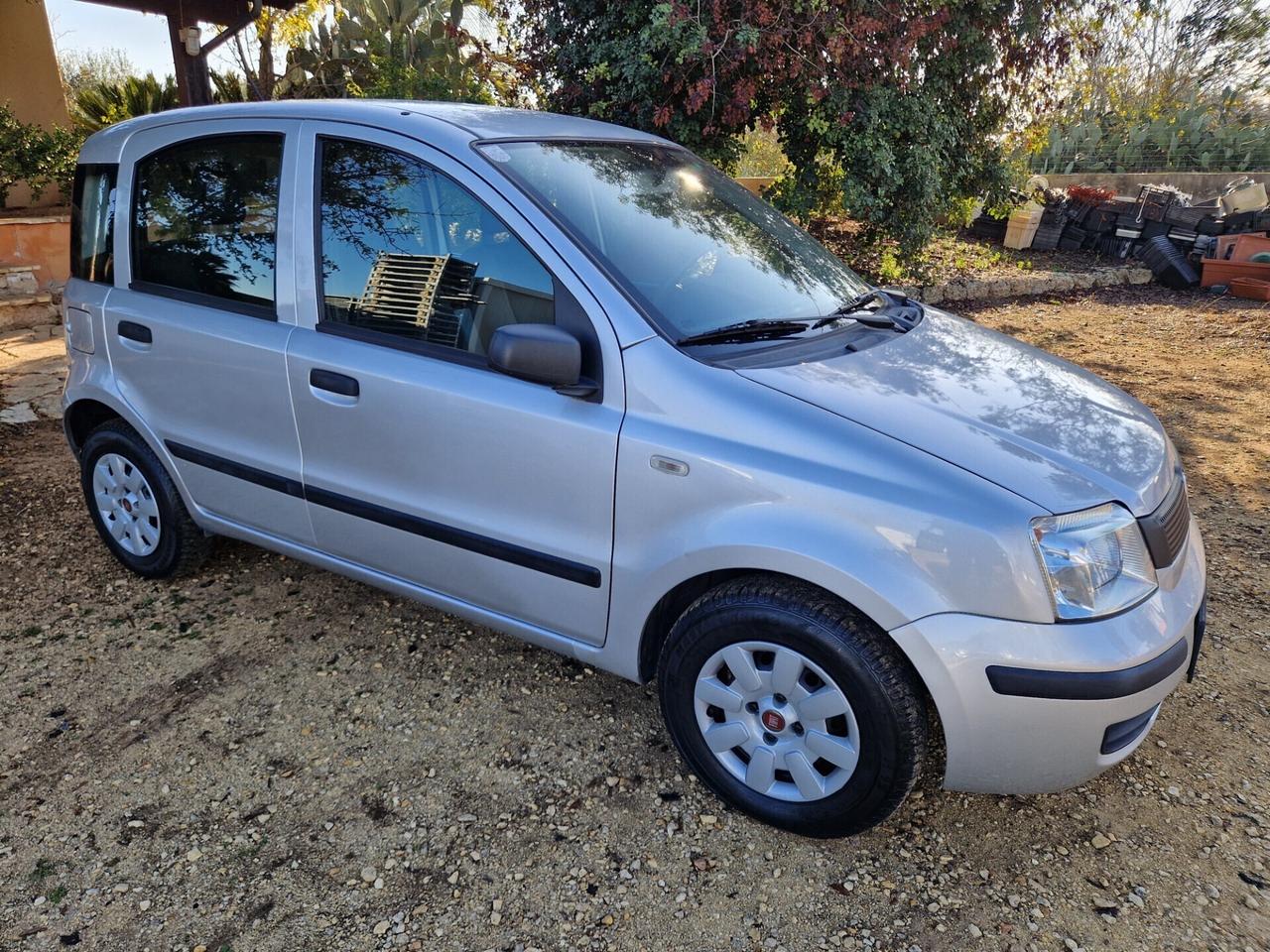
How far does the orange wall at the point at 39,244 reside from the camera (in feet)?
27.0

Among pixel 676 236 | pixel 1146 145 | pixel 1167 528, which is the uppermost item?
pixel 1146 145

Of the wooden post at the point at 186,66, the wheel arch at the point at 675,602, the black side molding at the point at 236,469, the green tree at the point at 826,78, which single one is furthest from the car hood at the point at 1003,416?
the wooden post at the point at 186,66

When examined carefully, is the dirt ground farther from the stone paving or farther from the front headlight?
the stone paving

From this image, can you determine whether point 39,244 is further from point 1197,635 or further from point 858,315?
point 1197,635

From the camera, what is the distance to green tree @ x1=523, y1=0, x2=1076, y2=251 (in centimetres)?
621

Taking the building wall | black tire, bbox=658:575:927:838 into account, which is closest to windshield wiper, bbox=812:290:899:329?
black tire, bbox=658:575:927:838

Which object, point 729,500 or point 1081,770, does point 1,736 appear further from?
point 1081,770

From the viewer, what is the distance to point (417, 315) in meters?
2.56

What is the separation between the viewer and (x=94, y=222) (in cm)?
329

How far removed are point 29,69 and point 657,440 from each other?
11144mm

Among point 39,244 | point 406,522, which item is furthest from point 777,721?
point 39,244

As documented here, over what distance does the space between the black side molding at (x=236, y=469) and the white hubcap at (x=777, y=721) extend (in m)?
1.49

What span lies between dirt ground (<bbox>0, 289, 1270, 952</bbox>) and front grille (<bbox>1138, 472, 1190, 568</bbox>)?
757 millimetres

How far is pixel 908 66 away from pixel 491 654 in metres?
6.08
